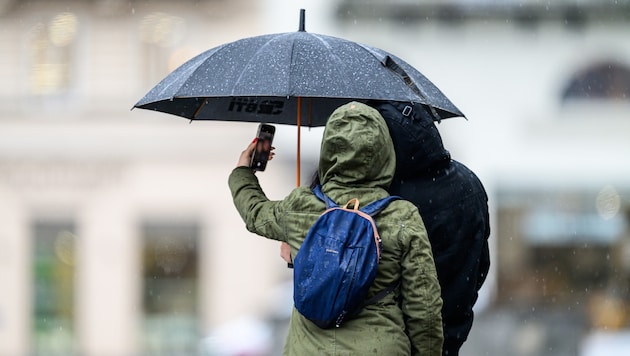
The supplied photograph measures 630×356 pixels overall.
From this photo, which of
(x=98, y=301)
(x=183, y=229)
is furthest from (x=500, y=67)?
(x=98, y=301)

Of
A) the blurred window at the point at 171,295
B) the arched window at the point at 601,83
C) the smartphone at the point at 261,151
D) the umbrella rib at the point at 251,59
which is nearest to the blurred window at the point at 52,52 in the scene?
the blurred window at the point at 171,295

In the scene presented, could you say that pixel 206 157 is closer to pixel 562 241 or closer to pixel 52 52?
pixel 52 52

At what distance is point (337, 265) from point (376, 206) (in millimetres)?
221

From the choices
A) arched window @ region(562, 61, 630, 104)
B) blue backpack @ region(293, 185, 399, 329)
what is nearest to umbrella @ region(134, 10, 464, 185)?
blue backpack @ region(293, 185, 399, 329)

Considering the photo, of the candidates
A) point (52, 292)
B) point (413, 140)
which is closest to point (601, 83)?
point (52, 292)

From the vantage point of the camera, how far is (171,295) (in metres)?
22.2

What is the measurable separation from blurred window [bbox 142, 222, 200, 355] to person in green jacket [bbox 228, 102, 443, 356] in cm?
1828

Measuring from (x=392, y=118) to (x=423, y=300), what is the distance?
683 millimetres

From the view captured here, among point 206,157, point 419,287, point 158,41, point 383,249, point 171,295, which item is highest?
point 158,41

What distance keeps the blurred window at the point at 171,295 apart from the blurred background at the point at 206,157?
0.02m

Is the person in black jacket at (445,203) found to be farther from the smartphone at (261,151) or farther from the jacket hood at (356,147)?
the smartphone at (261,151)

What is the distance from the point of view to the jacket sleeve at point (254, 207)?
3.89 metres

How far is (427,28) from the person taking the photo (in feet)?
70.9

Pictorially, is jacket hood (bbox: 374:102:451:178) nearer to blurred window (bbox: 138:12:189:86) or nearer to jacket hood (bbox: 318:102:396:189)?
jacket hood (bbox: 318:102:396:189)
